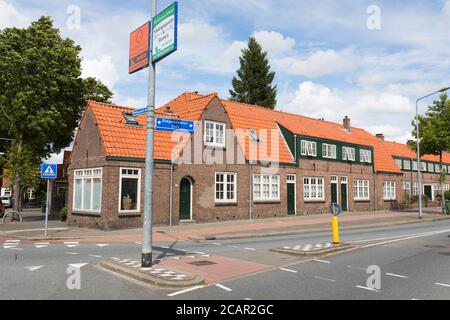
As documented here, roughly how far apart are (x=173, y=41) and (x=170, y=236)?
10.2 metres

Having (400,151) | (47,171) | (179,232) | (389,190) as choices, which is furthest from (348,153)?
(47,171)

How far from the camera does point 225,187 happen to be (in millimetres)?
24094

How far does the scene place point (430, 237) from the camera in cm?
1698

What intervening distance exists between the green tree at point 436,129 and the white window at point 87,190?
28.3m

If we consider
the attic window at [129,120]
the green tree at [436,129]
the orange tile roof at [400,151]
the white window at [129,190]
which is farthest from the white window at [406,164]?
the white window at [129,190]

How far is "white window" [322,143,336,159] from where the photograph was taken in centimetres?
3166

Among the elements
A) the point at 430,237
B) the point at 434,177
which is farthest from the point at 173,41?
the point at 434,177

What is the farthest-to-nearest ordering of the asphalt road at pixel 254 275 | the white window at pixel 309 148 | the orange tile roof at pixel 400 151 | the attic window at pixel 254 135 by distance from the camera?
the orange tile roof at pixel 400 151
the white window at pixel 309 148
the attic window at pixel 254 135
the asphalt road at pixel 254 275

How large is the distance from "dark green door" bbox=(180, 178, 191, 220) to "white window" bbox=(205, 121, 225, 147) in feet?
9.66

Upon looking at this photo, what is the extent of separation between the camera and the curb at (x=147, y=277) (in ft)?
25.6

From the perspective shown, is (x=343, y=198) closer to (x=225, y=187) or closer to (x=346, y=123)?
(x=346, y=123)

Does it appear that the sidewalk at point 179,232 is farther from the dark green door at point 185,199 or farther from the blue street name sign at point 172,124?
the blue street name sign at point 172,124

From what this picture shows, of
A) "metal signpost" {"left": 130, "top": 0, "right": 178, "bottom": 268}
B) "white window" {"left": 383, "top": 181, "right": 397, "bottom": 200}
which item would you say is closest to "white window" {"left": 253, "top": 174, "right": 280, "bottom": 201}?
"white window" {"left": 383, "top": 181, "right": 397, "bottom": 200}
